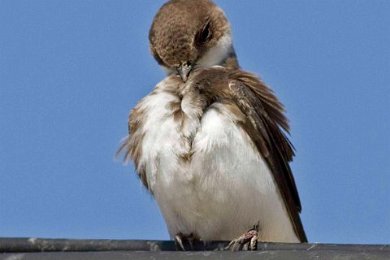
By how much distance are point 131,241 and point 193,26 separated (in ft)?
9.48

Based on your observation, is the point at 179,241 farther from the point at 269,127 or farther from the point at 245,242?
the point at 269,127

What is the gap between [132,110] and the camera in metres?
5.75

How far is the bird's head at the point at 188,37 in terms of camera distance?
243 inches

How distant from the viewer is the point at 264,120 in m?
5.75

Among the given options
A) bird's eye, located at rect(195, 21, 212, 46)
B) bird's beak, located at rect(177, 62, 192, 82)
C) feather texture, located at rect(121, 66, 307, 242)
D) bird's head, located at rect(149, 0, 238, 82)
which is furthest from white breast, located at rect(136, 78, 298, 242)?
bird's eye, located at rect(195, 21, 212, 46)

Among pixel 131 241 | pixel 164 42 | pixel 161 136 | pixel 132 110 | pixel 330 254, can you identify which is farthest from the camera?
pixel 164 42

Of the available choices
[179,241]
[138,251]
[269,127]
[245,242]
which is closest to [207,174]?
[245,242]

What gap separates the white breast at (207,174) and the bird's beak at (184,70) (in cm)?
19

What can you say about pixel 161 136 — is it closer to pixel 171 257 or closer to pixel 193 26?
pixel 193 26

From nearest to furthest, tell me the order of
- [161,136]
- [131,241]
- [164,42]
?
[131,241] < [161,136] < [164,42]

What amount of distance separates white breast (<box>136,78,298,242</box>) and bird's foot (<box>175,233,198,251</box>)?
36mm

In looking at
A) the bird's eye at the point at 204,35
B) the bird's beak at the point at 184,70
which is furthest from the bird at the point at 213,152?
the bird's eye at the point at 204,35

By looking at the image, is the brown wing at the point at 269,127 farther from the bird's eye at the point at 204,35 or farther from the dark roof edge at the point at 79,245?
the dark roof edge at the point at 79,245

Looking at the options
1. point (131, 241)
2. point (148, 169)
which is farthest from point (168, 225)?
point (131, 241)
